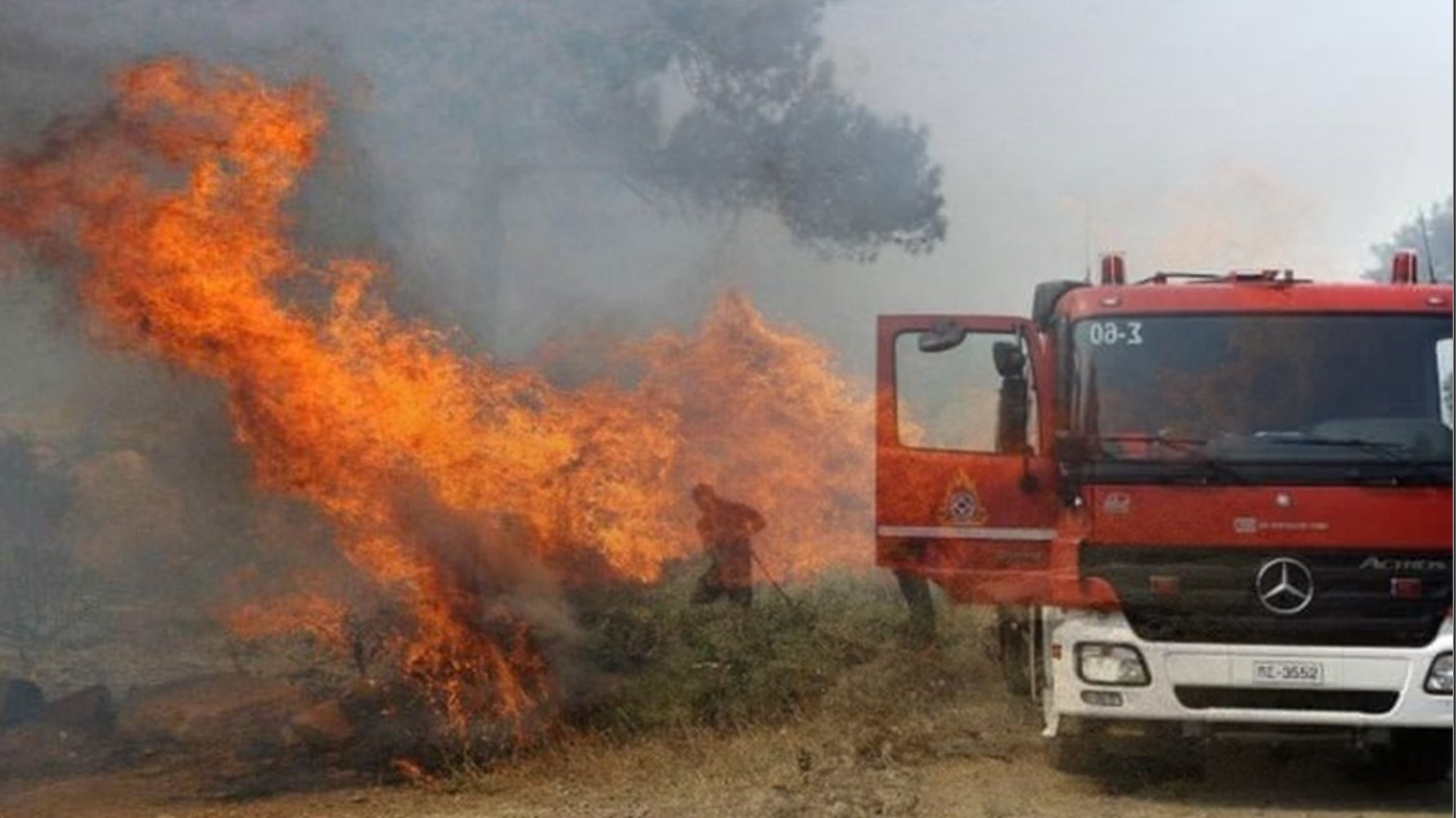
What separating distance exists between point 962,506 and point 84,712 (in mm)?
5508

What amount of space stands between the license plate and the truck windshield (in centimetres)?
104

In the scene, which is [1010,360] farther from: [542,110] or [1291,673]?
[542,110]

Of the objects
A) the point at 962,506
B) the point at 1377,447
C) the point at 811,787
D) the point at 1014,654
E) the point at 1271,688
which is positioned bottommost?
the point at 811,787

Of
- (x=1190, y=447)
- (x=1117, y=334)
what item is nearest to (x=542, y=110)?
(x=1117, y=334)

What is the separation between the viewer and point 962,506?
9.37 meters

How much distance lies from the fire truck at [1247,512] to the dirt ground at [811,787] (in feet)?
1.24

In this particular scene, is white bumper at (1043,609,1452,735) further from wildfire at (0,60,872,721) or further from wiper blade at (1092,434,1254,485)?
wildfire at (0,60,872,721)

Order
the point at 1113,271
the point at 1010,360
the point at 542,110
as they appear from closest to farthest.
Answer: the point at 1010,360 < the point at 1113,271 < the point at 542,110

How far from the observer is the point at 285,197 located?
9.74 m

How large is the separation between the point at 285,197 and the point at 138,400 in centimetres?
219

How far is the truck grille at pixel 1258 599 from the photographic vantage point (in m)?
7.75

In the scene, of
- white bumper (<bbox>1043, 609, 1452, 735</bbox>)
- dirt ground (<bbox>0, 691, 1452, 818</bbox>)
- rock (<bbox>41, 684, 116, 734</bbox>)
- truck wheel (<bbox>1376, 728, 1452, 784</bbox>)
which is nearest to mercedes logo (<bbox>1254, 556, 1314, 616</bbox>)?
white bumper (<bbox>1043, 609, 1452, 735</bbox>)

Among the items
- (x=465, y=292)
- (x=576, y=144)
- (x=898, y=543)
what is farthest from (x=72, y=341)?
(x=898, y=543)

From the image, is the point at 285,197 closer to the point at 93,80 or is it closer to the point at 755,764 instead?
the point at 93,80
